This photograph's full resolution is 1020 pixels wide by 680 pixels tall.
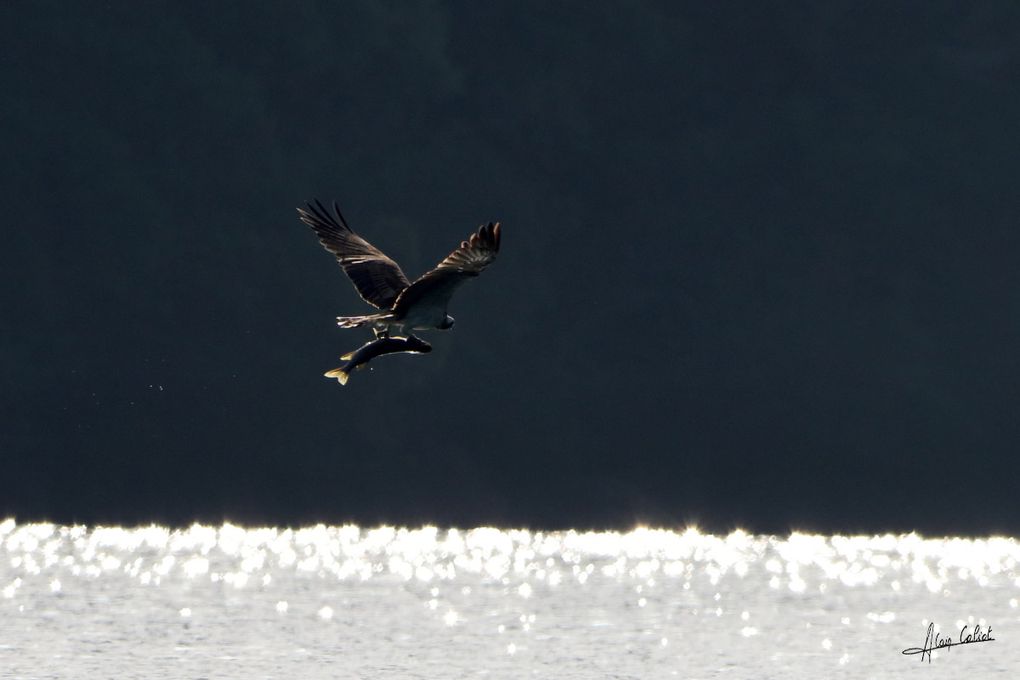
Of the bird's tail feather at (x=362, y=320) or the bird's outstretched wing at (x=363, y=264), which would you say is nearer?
the bird's tail feather at (x=362, y=320)

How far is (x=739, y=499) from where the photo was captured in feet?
422

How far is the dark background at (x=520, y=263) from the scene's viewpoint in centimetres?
12988

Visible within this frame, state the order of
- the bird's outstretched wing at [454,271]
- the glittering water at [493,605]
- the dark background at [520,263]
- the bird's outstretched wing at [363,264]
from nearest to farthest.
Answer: the bird's outstretched wing at [454,271]
the bird's outstretched wing at [363,264]
the glittering water at [493,605]
the dark background at [520,263]

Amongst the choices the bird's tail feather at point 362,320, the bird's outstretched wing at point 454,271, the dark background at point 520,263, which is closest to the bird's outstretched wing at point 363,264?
the bird's tail feather at point 362,320

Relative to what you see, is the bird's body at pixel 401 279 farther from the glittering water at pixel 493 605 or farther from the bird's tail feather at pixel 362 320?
the glittering water at pixel 493 605

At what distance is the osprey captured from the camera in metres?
29.2

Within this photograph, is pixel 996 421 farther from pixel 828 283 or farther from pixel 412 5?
pixel 412 5

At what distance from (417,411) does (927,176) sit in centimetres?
4047

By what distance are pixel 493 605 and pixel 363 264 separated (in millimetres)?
52930

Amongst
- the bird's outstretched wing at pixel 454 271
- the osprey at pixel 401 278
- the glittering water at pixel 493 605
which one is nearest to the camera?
the bird's outstretched wing at pixel 454 271

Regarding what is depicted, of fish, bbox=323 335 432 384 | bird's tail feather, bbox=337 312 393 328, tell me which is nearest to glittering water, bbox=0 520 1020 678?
bird's tail feather, bbox=337 312 393 328

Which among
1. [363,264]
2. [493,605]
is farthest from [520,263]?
[363,264]

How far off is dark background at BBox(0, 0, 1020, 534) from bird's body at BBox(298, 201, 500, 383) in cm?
9406

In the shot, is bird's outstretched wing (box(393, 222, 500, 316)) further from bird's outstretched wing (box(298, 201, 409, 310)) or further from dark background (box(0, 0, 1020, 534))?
dark background (box(0, 0, 1020, 534))
